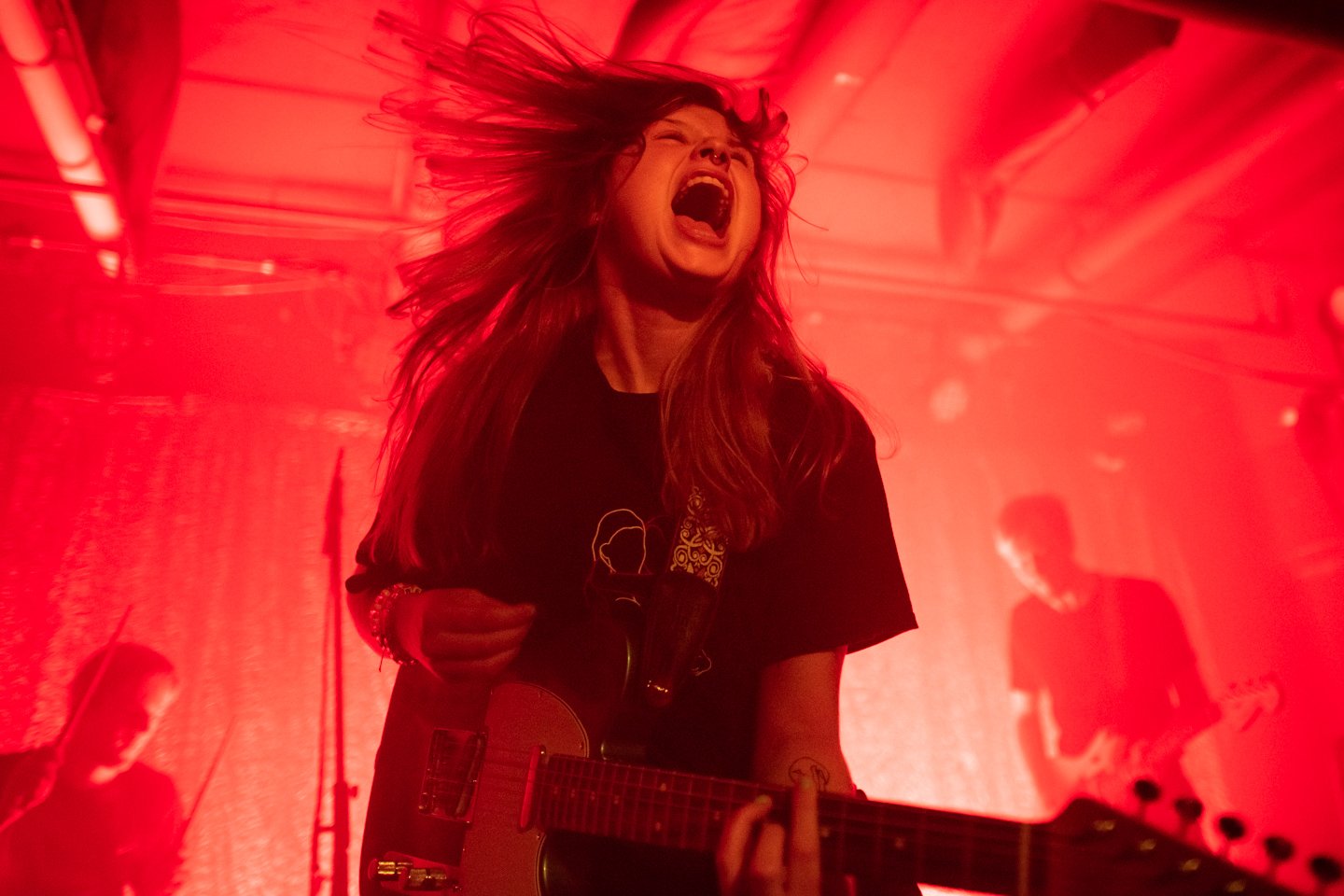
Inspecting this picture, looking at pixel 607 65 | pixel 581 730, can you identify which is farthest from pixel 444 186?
pixel 581 730

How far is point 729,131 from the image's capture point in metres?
1.72

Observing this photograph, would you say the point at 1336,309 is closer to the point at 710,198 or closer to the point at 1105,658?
the point at 1105,658

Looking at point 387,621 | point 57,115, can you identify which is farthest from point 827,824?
point 57,115

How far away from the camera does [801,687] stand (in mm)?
1267

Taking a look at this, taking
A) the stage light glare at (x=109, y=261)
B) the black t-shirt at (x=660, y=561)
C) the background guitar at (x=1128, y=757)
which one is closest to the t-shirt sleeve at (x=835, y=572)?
the black t-shirt at (x=660, y=561)

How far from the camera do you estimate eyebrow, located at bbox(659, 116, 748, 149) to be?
167cm

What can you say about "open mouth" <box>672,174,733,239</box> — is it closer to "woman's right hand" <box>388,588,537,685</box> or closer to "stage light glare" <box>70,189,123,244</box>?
"woman's right hand" <box>388,588,537,685</box>

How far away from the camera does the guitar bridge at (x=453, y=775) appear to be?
1.22 meters

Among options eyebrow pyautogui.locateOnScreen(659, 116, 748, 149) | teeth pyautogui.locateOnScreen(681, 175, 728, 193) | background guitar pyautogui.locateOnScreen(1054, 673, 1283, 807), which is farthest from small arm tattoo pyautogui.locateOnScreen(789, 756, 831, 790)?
background guitar pyautogui.locateOnScreen(1054, 673, 1283, 807)

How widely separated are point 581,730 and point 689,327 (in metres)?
0.78

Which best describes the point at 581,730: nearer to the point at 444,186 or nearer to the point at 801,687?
the point at 801,687

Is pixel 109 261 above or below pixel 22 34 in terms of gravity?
above

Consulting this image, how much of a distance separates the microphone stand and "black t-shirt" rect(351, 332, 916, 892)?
145 centimetres

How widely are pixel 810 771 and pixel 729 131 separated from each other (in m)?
1.19
